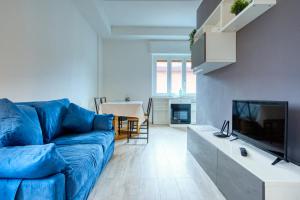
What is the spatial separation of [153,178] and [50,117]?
1.44 meters

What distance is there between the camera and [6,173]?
4.87 ft

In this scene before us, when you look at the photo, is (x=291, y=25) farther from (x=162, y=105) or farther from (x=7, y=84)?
(x=162, y=105)

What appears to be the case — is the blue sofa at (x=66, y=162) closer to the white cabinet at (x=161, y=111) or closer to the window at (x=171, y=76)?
the white cabinet at (x=161, y=111)

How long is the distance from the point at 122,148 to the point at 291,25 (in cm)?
329

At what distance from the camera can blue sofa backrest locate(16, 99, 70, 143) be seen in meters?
2.70

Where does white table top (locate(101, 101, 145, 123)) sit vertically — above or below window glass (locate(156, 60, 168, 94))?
below

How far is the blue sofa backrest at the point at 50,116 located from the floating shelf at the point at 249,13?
2.39 meters

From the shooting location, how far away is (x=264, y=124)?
6.75 feet

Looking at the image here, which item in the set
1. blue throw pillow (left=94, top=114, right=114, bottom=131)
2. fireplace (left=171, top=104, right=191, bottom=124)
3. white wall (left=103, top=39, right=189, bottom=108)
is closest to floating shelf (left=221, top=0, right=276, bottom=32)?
blue throw pillow (left=94, top=114, right=114, bottom=131)


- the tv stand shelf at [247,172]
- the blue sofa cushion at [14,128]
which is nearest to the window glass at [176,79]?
the tv stand shelf at [247,172]

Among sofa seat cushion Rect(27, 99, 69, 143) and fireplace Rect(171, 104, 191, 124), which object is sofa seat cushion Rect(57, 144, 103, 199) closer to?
sofa seat cushion Rect(27, 99, 69, 143)

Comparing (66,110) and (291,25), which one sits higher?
(291,25)

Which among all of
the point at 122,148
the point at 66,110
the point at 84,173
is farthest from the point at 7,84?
the point at 122,148

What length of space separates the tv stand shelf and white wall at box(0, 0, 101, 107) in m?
2.41
